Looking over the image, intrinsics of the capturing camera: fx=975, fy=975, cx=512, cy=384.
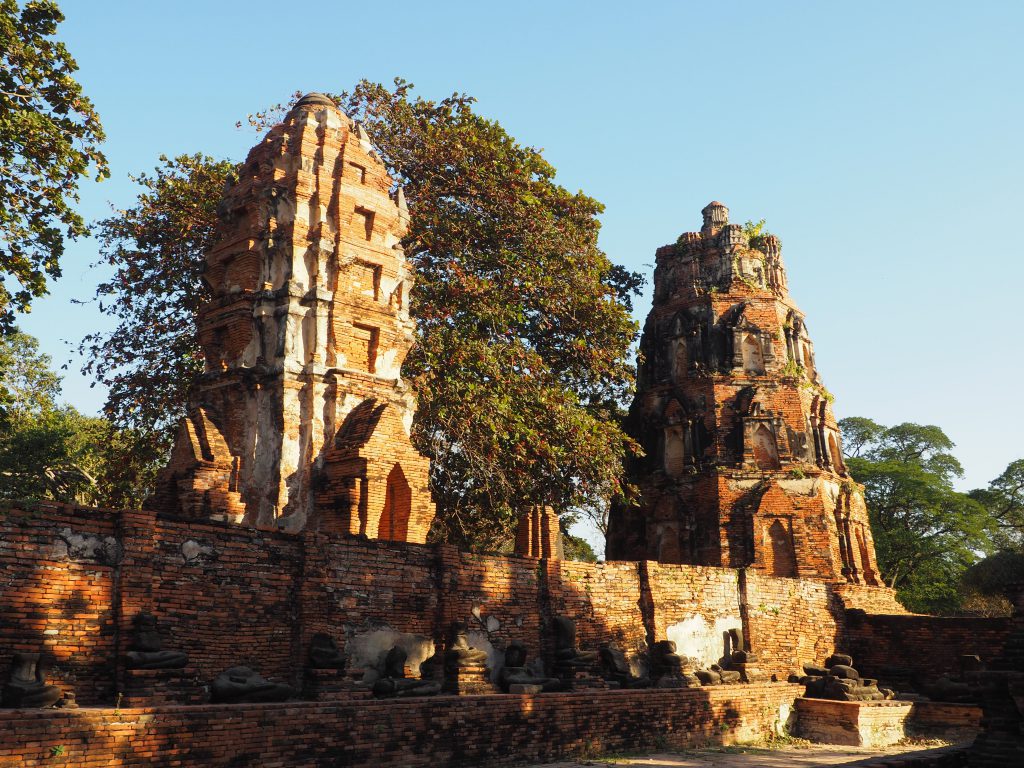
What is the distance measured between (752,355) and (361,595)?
1620cm

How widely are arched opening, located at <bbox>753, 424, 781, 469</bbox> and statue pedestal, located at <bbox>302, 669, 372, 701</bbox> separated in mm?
15482

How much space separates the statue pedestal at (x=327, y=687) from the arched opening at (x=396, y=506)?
3.63m

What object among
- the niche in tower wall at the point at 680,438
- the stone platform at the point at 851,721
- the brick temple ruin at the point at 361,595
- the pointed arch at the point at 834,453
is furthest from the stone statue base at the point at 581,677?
the pointed arch at the point at 834,453

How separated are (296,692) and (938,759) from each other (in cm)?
615

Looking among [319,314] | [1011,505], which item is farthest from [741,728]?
[1011,505]

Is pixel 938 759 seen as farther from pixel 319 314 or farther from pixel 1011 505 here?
pixel 1011 505

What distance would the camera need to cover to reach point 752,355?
24.9 metres

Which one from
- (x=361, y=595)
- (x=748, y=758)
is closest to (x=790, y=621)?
(x=748, y=758)

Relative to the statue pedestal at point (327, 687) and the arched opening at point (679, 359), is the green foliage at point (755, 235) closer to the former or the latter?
the arched opening at point (679, 359)

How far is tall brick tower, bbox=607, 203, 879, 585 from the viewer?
901 inches

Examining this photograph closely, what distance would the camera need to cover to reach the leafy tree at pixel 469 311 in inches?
717

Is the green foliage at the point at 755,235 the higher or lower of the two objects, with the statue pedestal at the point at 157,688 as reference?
higher

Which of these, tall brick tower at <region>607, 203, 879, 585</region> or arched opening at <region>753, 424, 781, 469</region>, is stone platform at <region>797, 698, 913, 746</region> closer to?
tall brick tower at <region>607, 203, 879, 585</region>

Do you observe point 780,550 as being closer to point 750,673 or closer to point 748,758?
point 750,673
